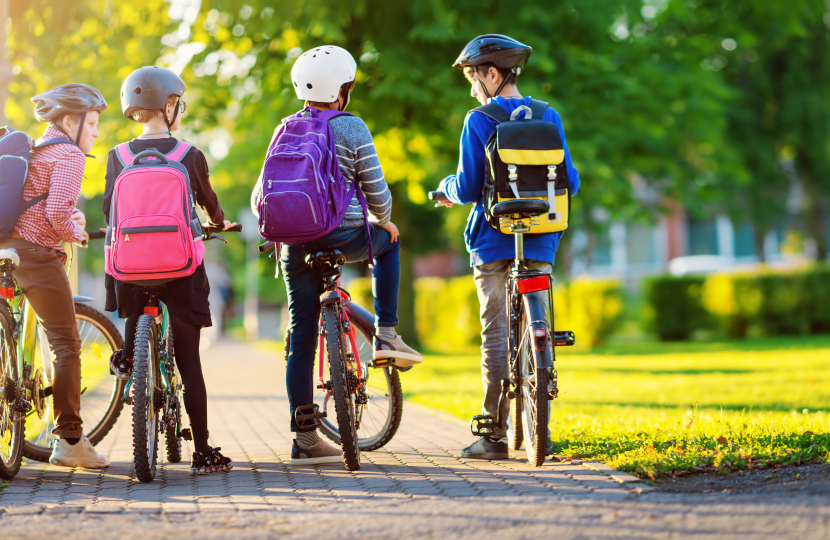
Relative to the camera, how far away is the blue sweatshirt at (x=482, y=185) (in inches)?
189

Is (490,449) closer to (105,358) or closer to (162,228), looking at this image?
(162,228)

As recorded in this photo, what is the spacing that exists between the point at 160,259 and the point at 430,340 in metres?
17.0

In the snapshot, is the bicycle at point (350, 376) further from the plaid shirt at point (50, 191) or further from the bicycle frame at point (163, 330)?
the plaid shirt at point (50, 191)

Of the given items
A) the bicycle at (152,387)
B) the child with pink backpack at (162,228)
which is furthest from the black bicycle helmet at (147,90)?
the bicycle at (152,387)

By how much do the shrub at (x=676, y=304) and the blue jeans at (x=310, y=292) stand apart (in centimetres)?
1514

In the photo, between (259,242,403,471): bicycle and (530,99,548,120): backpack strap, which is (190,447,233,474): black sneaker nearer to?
(259,242,403,471): bicycle

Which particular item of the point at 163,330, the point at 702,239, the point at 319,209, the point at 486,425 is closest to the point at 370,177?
the point at 319,209

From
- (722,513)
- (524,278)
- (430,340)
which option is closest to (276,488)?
(524,278)

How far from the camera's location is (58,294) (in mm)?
4816

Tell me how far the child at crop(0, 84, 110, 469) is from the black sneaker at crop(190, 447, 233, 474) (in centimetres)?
53

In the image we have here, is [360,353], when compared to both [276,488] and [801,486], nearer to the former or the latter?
[276,488]

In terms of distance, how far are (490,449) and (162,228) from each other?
1.93 m

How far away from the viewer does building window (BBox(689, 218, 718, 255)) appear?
39.6 metres

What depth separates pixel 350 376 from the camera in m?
4.73
